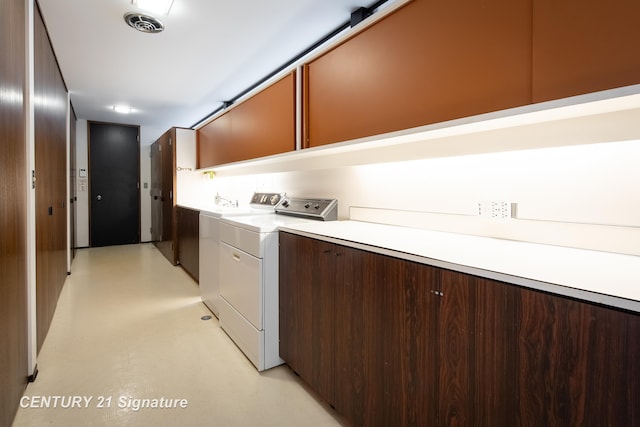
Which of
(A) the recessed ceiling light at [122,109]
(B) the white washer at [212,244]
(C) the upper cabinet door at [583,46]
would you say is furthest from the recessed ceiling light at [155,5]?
(A) the recessed ceiling light at [122,109]

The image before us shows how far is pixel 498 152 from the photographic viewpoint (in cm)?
148

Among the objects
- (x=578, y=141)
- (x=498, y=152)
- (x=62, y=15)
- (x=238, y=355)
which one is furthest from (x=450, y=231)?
(x=62, y=15)

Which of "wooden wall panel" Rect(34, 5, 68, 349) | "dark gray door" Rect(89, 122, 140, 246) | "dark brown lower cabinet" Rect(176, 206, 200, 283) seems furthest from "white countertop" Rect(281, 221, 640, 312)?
"dark gray door" Rect(89, 122, 140, 246)

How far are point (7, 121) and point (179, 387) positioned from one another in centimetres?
162

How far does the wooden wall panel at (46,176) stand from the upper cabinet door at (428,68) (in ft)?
6.56

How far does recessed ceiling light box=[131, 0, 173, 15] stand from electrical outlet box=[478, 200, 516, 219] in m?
2.35

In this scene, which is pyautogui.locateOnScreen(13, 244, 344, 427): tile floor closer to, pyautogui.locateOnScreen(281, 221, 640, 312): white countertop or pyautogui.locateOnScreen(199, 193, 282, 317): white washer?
pyautogui.locateOnScreen(199, 193, 282, 317): white washer

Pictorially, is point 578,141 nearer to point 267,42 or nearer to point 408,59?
point 408,59

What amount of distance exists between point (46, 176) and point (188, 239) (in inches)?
65.3

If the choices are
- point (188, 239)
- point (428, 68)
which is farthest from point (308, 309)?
point (188, 239)

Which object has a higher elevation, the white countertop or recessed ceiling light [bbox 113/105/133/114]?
recessed ceiling light [bbox 113/105/133/114]

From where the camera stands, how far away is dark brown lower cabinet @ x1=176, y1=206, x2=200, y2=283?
3645 mm

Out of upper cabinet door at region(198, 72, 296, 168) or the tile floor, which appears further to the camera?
upper cabinet door at region(198, 72, 296, 168)

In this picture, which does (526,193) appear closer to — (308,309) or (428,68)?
(428,68)
